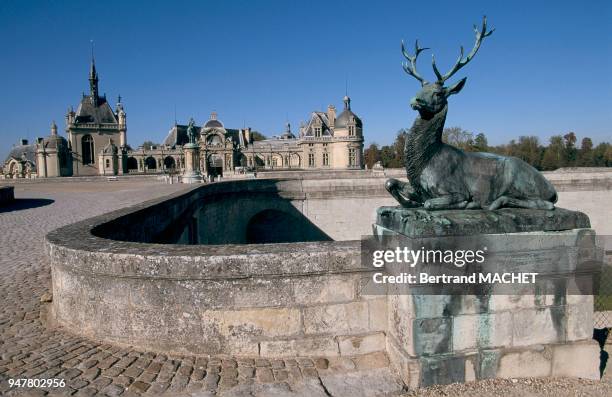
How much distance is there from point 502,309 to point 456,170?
112 cm

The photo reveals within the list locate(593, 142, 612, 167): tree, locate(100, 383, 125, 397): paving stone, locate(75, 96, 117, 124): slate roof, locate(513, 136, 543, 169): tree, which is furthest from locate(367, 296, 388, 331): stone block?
locate(593, 142, 612, 167): tree

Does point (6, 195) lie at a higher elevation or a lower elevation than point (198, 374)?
higher

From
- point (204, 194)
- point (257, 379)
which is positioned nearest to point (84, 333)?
point (257, 379)

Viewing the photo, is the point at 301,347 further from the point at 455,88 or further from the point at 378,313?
the point at 455,88

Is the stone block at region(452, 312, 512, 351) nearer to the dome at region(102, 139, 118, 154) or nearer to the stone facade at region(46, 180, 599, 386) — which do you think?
the stone facade at region(46, 180, 599, 386)

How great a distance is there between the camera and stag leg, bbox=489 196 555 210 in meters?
3.44

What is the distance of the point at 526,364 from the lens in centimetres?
328

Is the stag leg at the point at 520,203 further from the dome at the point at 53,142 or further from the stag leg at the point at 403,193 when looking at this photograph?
the dome at the point at 53,142

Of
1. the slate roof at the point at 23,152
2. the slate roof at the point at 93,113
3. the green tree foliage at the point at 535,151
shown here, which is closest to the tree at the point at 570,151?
the green tree foliage at the point at 535,151

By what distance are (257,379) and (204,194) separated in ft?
35.4

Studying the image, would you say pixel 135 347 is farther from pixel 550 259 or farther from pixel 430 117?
pixel 550 259

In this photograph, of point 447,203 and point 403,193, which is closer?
point 447,203

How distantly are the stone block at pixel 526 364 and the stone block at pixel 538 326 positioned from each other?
8 centimetres

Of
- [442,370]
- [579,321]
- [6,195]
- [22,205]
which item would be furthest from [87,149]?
[579,321]
